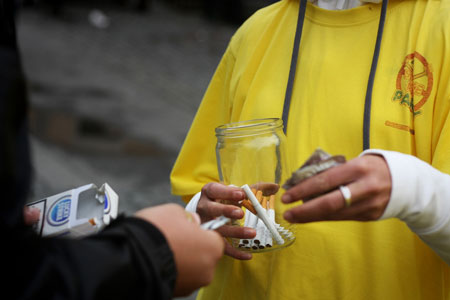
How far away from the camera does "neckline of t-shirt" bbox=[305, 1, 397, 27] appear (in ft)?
5.04

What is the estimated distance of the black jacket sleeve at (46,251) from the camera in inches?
31.7

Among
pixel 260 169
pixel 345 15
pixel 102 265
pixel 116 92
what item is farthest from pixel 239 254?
pixel 116 92

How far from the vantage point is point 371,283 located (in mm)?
1419

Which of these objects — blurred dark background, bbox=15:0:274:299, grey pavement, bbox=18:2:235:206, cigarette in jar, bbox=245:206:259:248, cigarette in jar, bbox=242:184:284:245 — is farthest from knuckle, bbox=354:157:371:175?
grey pavement, bbox=18:2:235:206

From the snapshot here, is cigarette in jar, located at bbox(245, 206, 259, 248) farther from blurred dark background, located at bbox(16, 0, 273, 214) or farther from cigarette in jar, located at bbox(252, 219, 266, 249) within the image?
blurred dark background, located at bbox(16, 0, 273, 214)

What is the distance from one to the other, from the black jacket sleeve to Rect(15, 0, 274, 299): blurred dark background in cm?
93

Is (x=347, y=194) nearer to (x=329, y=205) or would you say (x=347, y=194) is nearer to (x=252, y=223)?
(x=329, y=205)

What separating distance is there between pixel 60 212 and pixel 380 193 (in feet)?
2.63

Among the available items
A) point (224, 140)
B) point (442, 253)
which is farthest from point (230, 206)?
point (442, 253)

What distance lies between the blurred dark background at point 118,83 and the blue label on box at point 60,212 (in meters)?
0.76

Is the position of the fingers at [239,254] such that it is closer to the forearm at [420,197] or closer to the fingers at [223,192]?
the fingers at [223,192]

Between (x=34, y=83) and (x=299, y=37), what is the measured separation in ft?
25.1

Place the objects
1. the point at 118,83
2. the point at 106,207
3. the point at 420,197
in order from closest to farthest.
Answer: the point at 420,197, the point at 106,207, the point at 118,83

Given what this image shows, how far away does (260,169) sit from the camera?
4.58 feet
